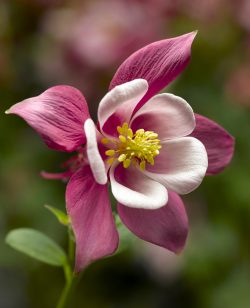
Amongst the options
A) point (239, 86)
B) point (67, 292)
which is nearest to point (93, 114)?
point (239, 86)

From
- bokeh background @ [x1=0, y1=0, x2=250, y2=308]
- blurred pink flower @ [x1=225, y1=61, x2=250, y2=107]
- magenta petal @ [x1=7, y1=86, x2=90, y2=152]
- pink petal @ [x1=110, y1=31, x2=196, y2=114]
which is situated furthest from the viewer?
blurred pink flower @ [x1=225, y1=61, x2=250, y2=107]

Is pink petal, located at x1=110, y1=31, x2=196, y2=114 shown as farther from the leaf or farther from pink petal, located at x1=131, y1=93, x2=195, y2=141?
the leaf

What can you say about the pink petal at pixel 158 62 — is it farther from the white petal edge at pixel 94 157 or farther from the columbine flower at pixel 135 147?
the white petal edge at pixel 94 157

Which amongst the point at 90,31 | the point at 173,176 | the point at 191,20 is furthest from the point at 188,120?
the point at 191,20

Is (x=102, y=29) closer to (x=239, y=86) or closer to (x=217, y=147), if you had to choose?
(x=239, y=86)

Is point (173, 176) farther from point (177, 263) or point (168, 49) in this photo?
point (177, 263)

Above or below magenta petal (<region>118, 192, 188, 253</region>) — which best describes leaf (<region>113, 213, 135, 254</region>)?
below

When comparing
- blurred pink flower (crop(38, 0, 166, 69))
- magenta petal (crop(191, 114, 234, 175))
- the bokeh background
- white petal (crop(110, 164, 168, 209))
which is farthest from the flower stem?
blurred pink flower (crop(38, 0, 166, 69))

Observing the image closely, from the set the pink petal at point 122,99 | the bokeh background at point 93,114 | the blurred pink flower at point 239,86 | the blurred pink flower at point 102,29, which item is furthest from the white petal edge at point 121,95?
the blurred pink flower at point 239,86
